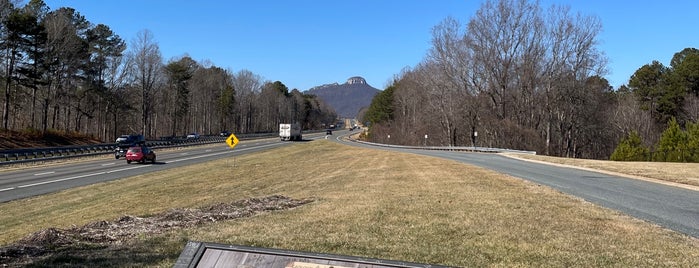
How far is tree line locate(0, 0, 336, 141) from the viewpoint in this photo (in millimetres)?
51719

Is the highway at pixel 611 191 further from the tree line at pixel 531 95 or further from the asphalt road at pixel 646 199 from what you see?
the tree line at pixel 531 95

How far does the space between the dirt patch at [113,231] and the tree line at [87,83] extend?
4645 centimetres

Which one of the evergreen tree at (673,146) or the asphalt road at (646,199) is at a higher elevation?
the evergreen tree at (673,146)

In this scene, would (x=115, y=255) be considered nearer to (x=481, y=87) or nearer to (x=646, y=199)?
(x=646, y=199)

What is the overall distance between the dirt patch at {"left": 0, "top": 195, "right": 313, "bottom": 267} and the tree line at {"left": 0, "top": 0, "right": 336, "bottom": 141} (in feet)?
152

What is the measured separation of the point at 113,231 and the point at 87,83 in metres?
64.9

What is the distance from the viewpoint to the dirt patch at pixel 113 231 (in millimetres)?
7000

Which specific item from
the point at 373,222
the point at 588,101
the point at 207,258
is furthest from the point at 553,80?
the point at 207,258

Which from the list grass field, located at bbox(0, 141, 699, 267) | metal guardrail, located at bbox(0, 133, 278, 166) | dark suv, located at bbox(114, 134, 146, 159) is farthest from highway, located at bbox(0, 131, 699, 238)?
dark suv, located at bbox(114, 134, 146, 159)

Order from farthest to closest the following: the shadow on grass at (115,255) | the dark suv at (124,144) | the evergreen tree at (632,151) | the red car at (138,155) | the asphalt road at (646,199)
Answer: the dark suv at (124,144), the evergreen tree at (632,151), the red car at (138,155), the asphalt road at (646,199), the shadow on grass at (115,255)

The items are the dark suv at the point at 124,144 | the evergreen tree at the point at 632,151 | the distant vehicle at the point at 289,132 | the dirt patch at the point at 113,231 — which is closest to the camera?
the dirt patch at the point at 113,231

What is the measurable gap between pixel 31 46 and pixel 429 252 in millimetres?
57927

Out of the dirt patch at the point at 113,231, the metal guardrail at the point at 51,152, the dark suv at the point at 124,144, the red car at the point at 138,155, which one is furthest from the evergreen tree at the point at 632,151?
the metal guardrail at the point at 51,152

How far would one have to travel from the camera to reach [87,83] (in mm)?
66000
